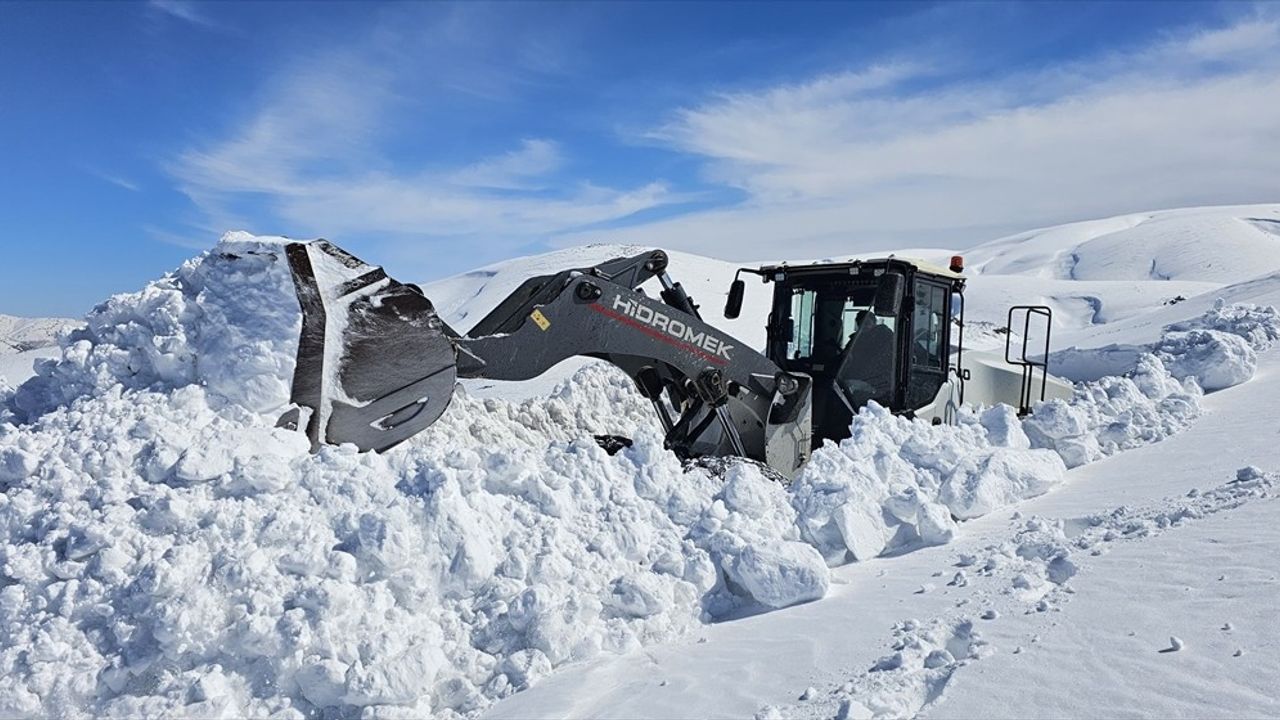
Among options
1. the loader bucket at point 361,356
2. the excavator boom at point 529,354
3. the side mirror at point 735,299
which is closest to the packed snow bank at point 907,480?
the excavator boom at point 529,354

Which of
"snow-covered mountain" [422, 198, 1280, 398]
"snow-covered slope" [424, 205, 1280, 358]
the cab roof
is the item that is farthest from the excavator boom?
"snow-covered slope" [424, 205, 1280, 358]

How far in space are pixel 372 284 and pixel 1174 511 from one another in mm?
4214

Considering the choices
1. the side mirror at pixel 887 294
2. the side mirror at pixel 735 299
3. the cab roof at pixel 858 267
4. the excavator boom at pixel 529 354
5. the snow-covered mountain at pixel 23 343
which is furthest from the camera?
the snow-covered mountain at pixel 23 343

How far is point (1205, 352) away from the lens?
9.88 meters

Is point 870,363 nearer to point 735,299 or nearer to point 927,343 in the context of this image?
point 927,343

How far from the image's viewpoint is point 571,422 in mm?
9242

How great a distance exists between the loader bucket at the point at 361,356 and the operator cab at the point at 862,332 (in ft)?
8.73

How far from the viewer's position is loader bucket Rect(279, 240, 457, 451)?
4605mm

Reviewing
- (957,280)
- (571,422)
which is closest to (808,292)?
(957,280)

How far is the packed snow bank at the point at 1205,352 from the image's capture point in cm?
966

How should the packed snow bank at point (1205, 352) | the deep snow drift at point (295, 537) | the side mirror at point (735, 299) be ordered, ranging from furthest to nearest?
the packed snow bank at point (1205, 352) → the side mirror at point (735, 299) → the deep snow drift at point (295, 537)

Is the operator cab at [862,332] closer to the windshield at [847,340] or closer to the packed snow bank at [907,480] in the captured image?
the windshield at [847,340]

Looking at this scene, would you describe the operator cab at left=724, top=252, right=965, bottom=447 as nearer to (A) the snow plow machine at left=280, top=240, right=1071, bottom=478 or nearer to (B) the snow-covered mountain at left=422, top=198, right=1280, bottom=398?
(A) the snow plow machine at left=280, top=240, right=1071, bottom=478

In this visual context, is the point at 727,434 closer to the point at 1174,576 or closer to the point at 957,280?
the point at 957,280
